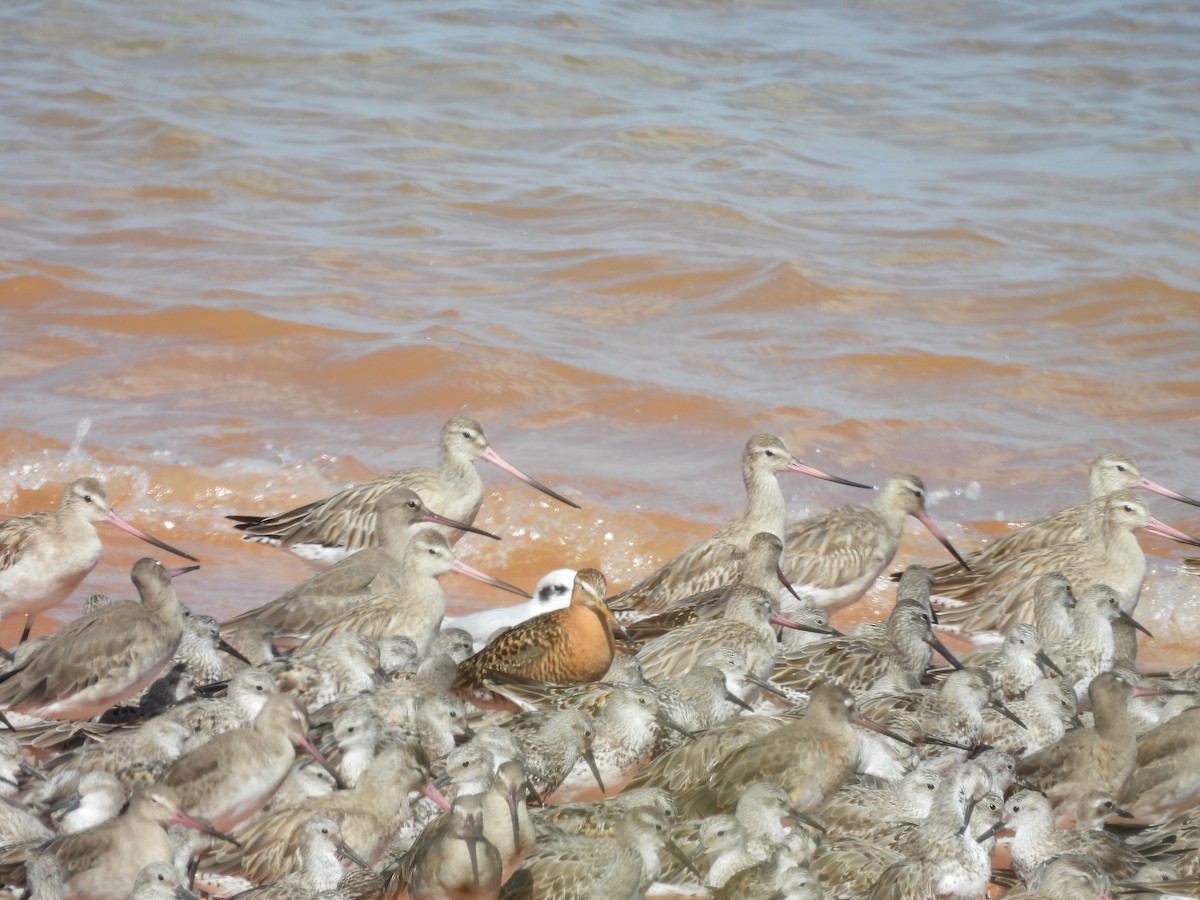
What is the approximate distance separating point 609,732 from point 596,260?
31.0ft

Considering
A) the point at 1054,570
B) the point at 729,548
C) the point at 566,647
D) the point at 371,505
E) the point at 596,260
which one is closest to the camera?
the point at 566,647

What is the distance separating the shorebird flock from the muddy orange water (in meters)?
1.27

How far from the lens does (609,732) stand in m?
6.63

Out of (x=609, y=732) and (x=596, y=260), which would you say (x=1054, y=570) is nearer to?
(x=609, y=732)


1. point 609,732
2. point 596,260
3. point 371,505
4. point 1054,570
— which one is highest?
point 609,732

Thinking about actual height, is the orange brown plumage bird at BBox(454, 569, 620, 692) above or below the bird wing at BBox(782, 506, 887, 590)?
above

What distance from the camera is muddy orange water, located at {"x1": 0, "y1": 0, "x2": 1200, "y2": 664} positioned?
38.6 ft

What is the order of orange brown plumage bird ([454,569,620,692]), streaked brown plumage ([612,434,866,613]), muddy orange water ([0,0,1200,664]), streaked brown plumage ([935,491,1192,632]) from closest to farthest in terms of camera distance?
orange brown plumage bird ([454,569,620,692]) → streaked brown plumage ([935,491,1192,632]) → streaked brown plumage ([612,434,866,613]) → muddy orange water ([0,0,1200,664])

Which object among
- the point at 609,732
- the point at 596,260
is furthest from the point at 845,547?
the point at 596,260

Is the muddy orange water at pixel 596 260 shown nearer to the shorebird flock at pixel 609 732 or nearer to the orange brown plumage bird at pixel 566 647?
the shorebird flock at pixel 609 732

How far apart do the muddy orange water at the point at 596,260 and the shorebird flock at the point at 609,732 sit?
4.17ft

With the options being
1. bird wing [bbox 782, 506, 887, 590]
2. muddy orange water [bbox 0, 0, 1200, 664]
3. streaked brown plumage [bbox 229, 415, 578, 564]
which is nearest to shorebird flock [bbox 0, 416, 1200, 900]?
bird wing [bbox 782, 506, 887, 590]

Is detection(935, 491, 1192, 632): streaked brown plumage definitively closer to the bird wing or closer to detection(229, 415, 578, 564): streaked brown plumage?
the bird wing

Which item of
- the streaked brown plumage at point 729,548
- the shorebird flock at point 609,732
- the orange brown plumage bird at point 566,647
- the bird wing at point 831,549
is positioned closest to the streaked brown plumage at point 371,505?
the shorebird flock at point 609,732
